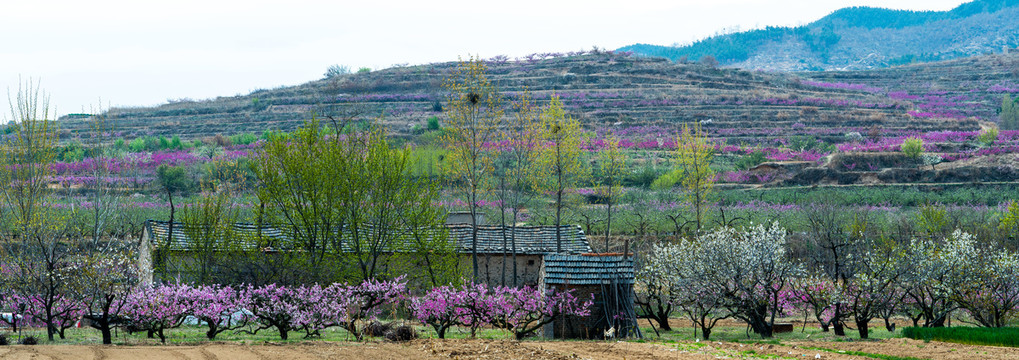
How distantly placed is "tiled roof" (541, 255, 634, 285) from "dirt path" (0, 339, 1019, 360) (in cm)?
241

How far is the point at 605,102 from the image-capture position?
94062 millimetres

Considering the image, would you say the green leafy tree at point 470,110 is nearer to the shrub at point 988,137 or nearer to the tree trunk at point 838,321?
the tree trunk at point 838,321

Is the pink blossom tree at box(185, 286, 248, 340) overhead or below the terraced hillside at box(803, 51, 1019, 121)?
below

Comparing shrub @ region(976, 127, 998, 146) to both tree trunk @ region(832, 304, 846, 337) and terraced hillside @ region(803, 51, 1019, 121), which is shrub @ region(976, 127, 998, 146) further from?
tree trunk @ region(832, 304, 846, 337)

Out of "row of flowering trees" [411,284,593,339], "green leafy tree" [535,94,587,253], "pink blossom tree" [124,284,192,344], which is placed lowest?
"row of flowering trees" [411,284,593,339]

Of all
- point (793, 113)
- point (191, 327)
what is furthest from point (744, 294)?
point (793, 113)

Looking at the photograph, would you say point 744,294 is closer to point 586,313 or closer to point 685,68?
point 586,313

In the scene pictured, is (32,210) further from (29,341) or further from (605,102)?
(605,102)

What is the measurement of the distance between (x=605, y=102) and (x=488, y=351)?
80260mm

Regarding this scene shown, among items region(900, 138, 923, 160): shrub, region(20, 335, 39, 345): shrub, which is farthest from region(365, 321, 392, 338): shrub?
region(900, 138, 923, 160): shrub

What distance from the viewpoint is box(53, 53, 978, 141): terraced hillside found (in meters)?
83.6

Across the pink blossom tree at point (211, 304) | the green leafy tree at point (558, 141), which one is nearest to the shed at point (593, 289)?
the pink blossom tree at point (211, 304)

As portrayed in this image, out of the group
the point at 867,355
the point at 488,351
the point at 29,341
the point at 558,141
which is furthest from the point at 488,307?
the point at 558,141

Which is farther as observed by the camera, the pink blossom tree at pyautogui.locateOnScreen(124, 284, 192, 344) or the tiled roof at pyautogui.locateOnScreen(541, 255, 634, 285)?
the tiled roof at pyautogui.locateOnScreen(541, 255, 634, 285)
